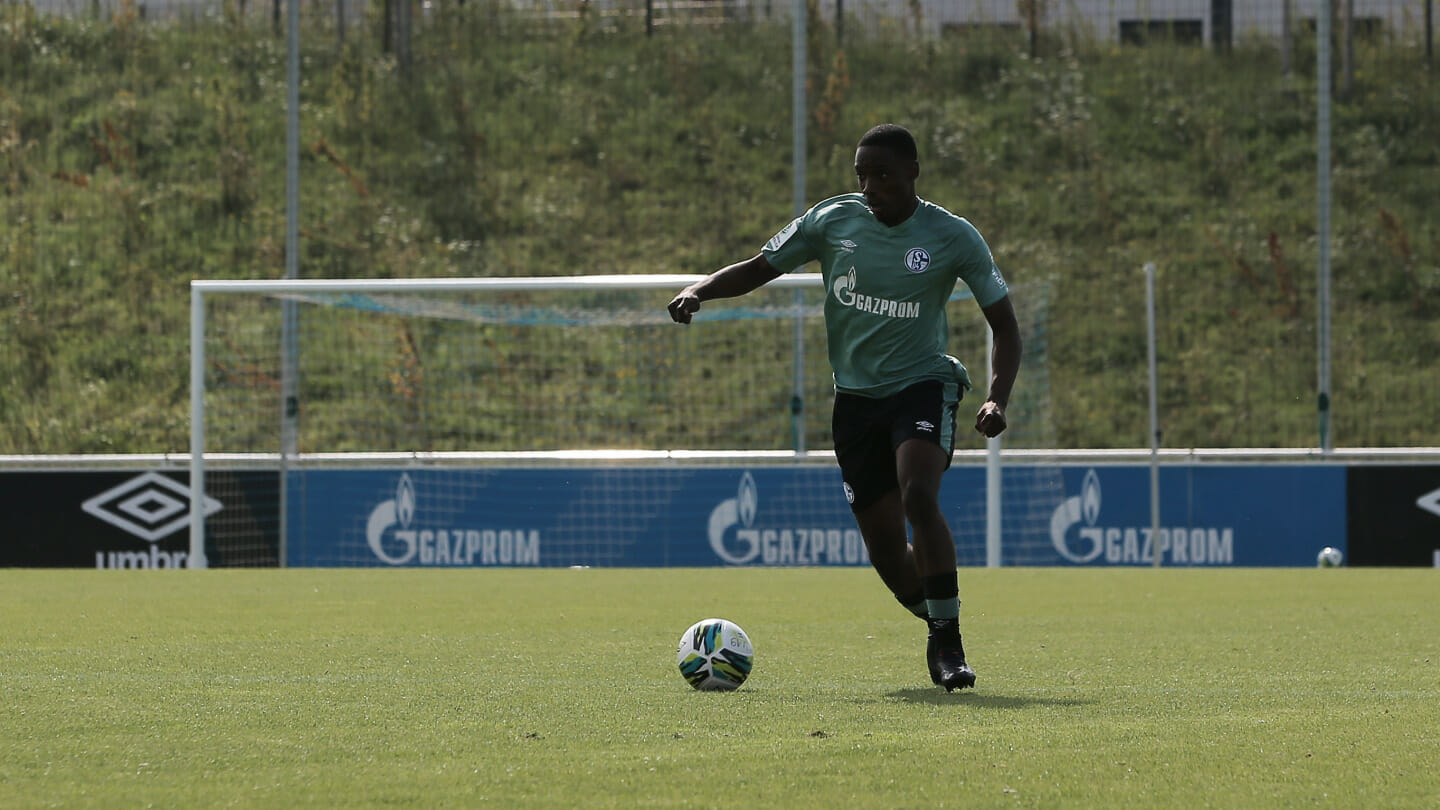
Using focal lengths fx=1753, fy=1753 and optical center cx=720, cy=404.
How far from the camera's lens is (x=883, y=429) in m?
5.93

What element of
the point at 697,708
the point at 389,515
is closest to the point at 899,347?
the point at 697,708

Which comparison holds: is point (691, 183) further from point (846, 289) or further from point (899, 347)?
point (899, 347)

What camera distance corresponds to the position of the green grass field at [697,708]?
3.52 meters

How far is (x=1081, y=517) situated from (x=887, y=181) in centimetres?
1005

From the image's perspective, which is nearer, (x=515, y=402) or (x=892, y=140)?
(x=892, y=140)

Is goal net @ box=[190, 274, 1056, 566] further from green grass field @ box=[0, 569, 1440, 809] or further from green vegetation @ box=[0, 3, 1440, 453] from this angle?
green grass field @ box=[0, 569, 1440, 809]

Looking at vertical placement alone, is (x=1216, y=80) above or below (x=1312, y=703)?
above

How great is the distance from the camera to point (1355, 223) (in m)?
21.2

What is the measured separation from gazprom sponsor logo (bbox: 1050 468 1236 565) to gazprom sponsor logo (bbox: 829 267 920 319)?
9760mm

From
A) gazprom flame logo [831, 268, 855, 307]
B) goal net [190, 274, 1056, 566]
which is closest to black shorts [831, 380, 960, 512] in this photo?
gazprom flame logo [831, 268, 855, 307]

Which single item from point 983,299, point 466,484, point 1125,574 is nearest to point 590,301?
point 466,484

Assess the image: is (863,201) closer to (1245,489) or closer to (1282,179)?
(1245,489)

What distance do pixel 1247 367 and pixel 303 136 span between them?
12.2 m

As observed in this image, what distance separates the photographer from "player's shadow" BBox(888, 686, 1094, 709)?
195 inches
